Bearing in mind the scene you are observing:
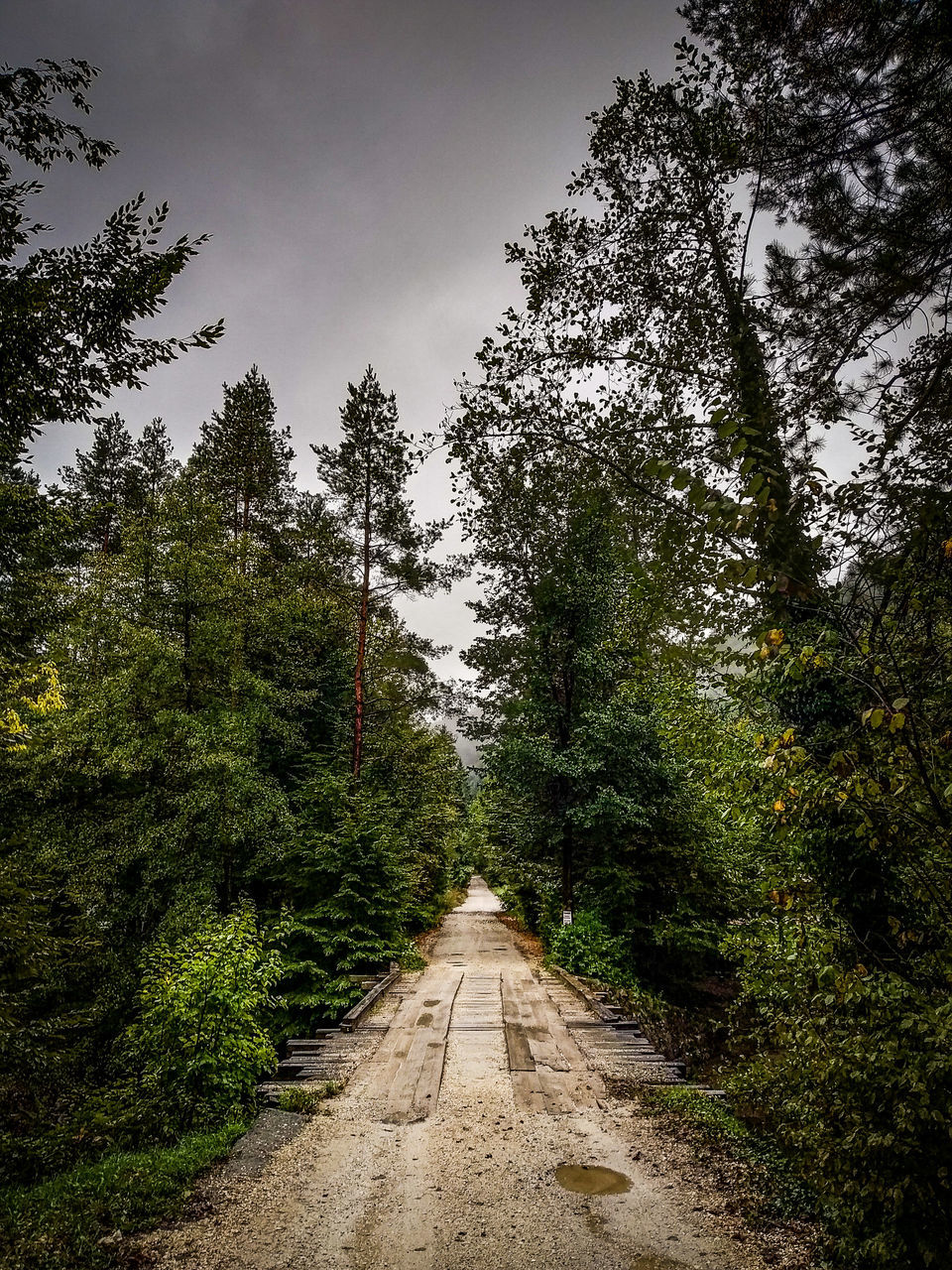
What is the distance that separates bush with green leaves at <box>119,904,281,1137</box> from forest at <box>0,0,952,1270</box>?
49 millimetres

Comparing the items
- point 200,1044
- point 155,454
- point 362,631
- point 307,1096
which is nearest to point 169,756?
point 362,631

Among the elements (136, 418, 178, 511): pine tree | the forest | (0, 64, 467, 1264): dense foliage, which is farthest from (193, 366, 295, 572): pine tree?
the forest

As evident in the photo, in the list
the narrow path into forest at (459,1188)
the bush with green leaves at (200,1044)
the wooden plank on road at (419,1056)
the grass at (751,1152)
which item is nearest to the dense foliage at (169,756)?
the bush with green leaves at (200,1044)

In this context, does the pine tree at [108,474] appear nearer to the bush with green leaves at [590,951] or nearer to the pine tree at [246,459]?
the pine tree at [246,459]

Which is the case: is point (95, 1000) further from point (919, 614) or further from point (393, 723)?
point (919, 614)

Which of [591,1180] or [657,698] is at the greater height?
[657,698]

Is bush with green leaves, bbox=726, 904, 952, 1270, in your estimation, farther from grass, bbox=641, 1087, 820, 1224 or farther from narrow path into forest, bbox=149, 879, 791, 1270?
narrow path into forest, bbox=149, 879, 791, 1270

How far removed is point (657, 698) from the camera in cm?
699

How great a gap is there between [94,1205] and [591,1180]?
12.2ft

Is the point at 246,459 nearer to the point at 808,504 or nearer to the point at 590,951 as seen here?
the point at 590,951

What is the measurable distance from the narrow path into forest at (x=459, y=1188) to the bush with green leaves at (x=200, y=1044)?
1070mm

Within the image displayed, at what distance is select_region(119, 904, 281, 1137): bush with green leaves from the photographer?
18.1 ft

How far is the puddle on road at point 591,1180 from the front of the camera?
4.33 m

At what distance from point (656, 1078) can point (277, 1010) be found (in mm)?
7634
